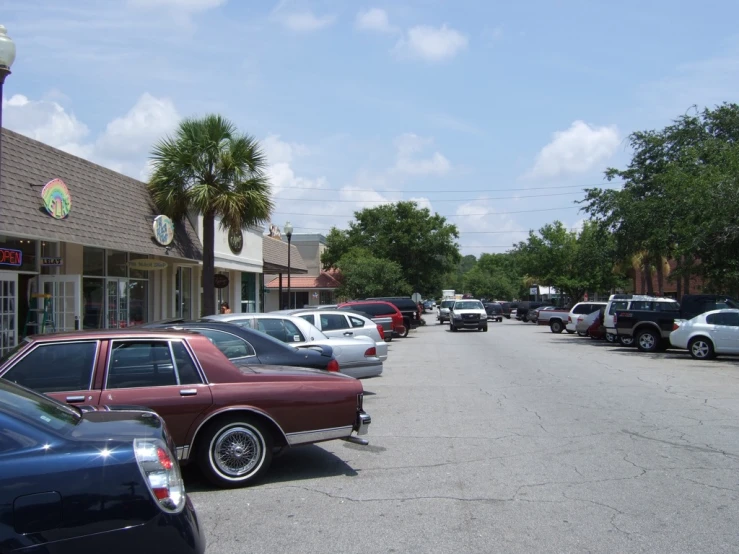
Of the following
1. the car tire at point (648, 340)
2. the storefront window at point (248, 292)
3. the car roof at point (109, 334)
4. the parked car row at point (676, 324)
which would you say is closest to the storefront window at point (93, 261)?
the car roof at point (109, 334)

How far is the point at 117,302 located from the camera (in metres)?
20.0

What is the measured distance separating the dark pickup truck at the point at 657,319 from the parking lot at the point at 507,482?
1006 centimetres

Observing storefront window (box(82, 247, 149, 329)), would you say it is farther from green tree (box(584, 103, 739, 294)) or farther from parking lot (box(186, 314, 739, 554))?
green tree (box(584, 103, 739, 294))

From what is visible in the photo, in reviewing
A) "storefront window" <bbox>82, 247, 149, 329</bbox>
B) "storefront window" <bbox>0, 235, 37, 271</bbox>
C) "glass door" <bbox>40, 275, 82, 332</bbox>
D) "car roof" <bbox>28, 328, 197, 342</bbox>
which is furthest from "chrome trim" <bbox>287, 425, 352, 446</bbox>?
"storefront window" <bbox>82, 247, 149, 329</bbox>

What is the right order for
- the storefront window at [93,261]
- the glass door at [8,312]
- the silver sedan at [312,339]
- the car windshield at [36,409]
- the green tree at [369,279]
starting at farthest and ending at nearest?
1. the green tree at [369,279]
2. the storefront window at [93,261]
3. the glass door at [8,312]
4. the silver sedan at [312,339]
5. the car windshield at [36,409]

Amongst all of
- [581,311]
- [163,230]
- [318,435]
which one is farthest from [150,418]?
[581,311]

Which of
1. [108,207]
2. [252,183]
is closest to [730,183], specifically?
[252,183]

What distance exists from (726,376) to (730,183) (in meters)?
7.87

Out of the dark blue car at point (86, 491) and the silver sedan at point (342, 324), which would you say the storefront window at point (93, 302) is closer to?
the silver sedan at point (342, 324)

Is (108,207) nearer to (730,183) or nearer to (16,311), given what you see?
(16,311)

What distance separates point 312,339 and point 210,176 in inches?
412

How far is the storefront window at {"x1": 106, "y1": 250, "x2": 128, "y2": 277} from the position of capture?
1958cm

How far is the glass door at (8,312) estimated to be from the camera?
46.6ft

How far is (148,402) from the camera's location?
21.5 feet
